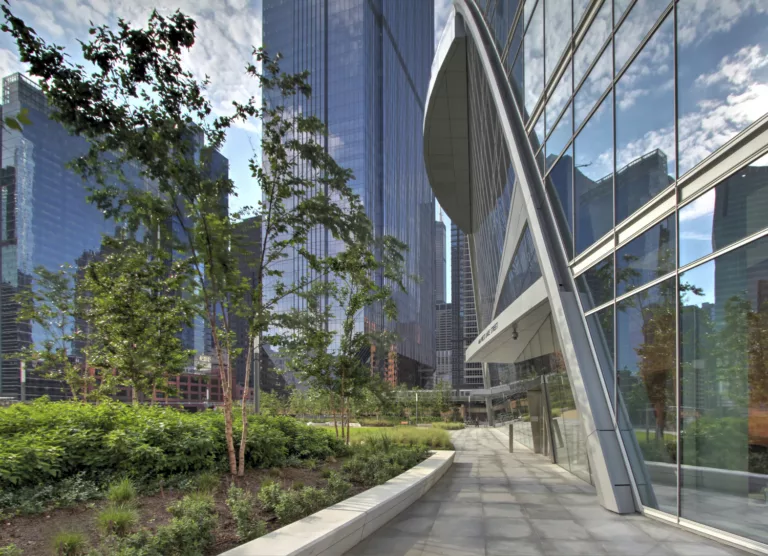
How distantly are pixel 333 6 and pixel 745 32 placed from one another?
109 metres

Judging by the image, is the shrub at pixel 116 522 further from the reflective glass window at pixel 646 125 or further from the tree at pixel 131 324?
the reflective glass window at pixel 646 125

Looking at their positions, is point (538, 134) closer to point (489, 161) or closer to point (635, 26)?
point (635, 26)

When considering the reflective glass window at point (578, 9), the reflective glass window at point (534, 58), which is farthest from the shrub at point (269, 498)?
the reflective glass window at point (534, 58)

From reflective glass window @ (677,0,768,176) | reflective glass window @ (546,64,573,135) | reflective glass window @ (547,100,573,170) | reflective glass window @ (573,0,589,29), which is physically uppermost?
reflective glass window @ (573,0,589,29)

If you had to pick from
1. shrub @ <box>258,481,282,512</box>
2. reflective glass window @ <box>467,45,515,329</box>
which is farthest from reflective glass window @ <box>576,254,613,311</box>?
reflective glass window @ <box>467,45,515,329</box>

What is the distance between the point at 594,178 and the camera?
30.7ft

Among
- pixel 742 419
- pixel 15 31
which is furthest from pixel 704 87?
pixel 15 31

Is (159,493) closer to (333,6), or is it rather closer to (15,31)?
(15,31)

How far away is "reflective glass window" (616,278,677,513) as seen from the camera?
7.05 metres

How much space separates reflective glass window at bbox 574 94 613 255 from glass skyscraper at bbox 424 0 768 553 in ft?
0.14

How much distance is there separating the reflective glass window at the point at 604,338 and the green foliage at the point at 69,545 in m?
8.25

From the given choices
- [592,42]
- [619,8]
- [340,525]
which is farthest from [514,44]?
[340,525]

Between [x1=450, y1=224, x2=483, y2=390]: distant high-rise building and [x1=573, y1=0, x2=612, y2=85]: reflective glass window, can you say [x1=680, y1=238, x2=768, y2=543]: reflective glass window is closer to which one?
[x1=573, y1=0, x2=612, y2=85]: reflective glass window

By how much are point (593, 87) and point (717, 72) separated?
3385 millimetres
